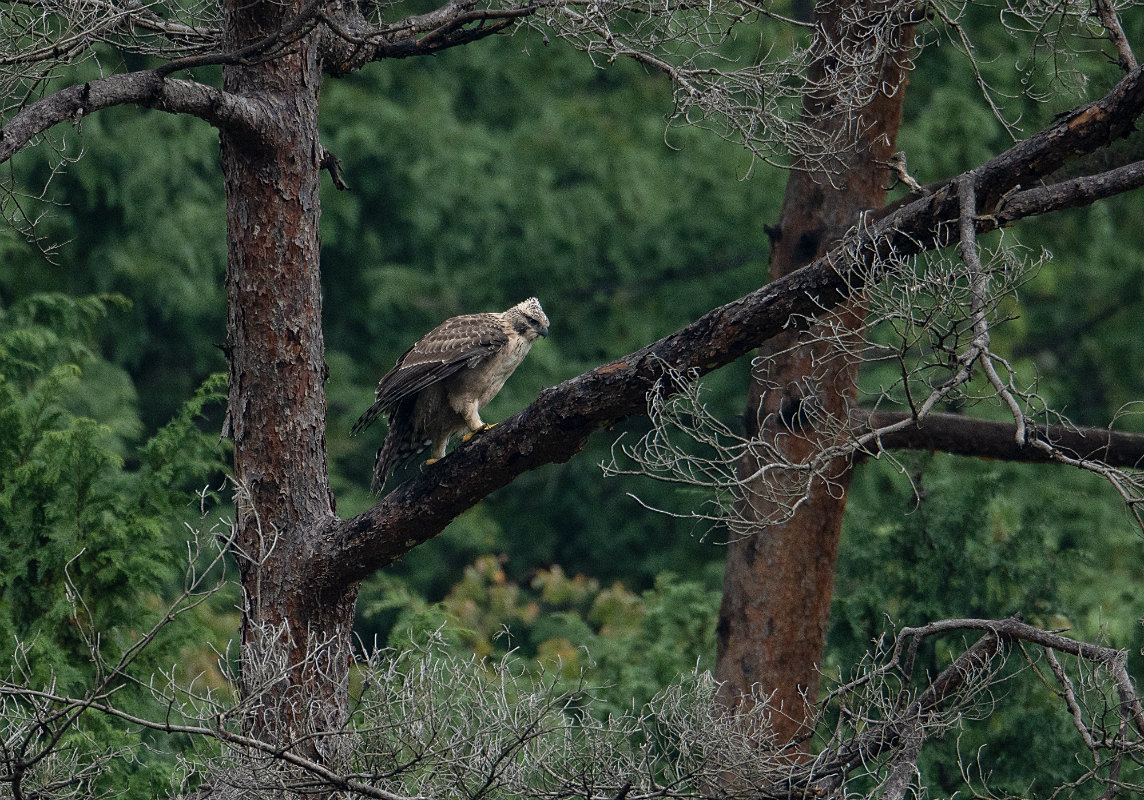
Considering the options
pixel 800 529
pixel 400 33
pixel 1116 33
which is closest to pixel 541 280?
pixel 800 529

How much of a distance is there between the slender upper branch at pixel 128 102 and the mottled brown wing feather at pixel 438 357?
3.85ft

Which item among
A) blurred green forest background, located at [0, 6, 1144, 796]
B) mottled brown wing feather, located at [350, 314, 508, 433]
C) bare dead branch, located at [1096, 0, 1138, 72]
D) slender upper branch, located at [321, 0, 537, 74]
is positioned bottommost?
blurred green forest background, located at [0, 6, 1144, 796]

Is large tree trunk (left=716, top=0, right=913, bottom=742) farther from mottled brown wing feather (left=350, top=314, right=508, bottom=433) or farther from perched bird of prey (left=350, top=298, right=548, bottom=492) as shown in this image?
mottled brown wing feather (left=350, top=314, right=508, bottom=433)

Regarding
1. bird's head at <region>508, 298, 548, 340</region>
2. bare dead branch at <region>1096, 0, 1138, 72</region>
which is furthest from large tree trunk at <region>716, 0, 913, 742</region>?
bare dead branch at <region>1096, 0, 1138, 72</region>

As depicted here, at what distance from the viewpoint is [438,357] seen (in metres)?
5.17

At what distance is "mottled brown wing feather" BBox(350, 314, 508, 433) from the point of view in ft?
16.7

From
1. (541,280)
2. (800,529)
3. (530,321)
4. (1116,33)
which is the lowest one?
(541,280)

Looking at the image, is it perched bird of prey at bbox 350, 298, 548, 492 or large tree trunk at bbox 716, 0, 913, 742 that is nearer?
perched bird of prey at bbox 350, 298, 548, 492

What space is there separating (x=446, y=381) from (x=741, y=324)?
187 cm

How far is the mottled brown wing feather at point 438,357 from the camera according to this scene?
5.10m

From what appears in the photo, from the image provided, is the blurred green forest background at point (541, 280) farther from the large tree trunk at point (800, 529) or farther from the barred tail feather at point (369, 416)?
the barred tail feather at point (369, 416)

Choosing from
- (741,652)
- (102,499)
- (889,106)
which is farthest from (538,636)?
(889,106)

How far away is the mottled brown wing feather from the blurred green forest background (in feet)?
8.50

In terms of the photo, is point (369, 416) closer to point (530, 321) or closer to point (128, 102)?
point (530, 321)
